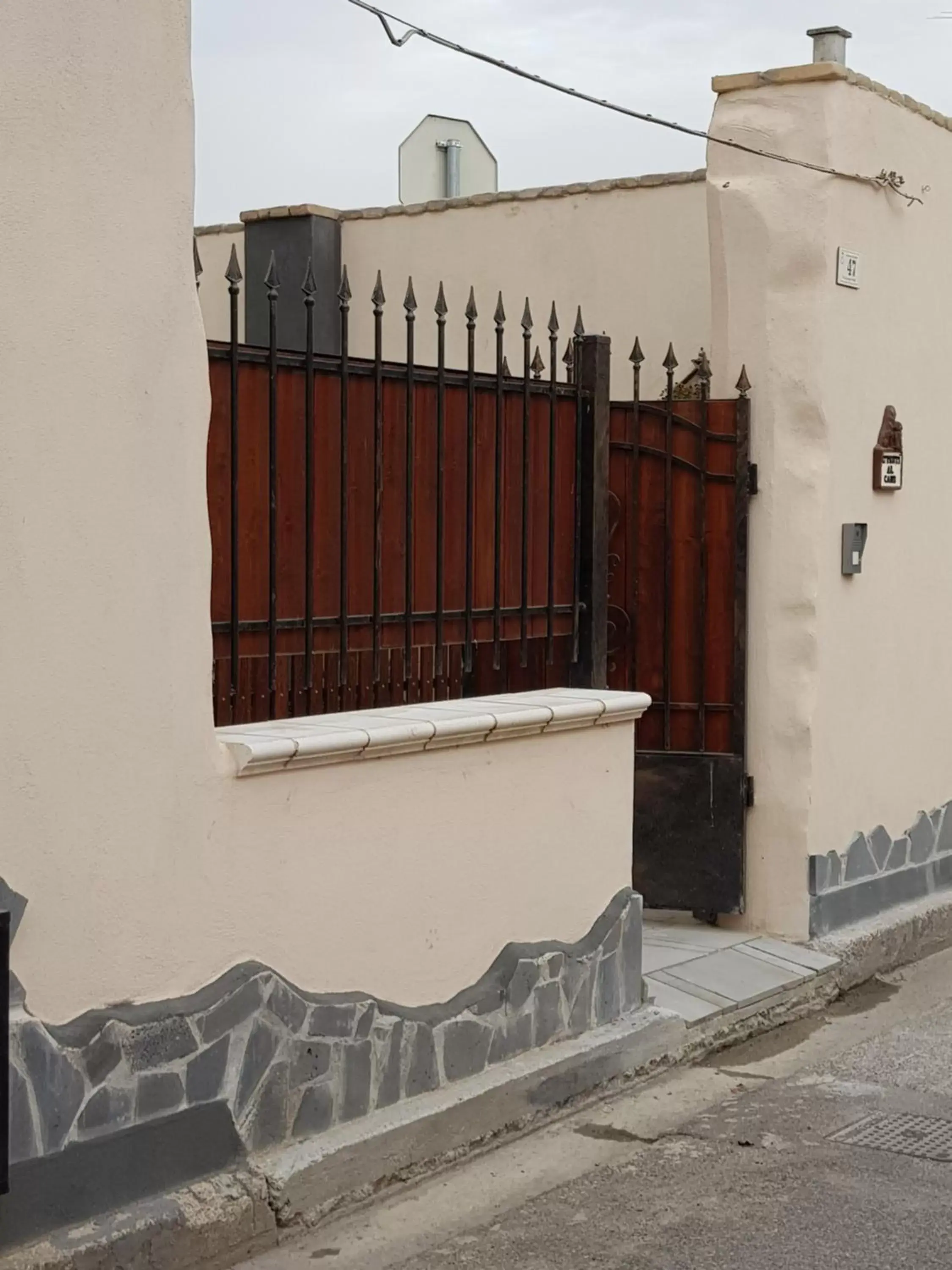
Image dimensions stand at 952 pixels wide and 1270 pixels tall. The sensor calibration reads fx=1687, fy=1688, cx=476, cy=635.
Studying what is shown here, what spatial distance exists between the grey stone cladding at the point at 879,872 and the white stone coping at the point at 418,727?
185 cm

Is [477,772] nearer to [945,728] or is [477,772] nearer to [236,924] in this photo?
[236,924]

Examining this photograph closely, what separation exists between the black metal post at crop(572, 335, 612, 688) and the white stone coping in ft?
0.44

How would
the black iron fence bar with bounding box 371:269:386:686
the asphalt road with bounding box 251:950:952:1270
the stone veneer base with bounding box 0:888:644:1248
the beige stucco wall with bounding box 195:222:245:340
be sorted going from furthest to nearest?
the beige stucco wall with bounding box 195:222:245:340 → the black iron fence bar with bounding box 371:269:386:686 → the asphalt road with bounding box 251:950:952:1270 → the stone veneer base with bounding box 0:888:644:1248

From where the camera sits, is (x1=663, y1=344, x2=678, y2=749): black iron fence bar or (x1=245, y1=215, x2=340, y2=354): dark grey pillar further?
(x1=245, y1=215, x2=340, y2=354): dark grey pillar

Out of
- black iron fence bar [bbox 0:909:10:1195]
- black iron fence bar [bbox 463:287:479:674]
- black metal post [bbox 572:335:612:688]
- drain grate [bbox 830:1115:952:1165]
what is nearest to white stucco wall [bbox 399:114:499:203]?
black metal post [bbox 572:335:612:688]

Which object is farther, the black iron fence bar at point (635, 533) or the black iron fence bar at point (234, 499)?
the black iron fence bar at point (635, 533)

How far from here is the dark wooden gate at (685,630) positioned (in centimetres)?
703

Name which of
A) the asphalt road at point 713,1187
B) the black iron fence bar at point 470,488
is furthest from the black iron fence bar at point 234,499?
the asphalt road at point 713,1187

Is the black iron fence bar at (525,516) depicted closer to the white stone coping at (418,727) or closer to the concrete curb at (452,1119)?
the white stone coping at (418,727)

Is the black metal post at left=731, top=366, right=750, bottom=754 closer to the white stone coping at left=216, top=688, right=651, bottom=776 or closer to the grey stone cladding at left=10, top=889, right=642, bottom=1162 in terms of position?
the white stone coping at left=216, top=688, right=651, bottom=776

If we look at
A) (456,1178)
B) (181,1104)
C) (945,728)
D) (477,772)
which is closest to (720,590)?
(945,728)

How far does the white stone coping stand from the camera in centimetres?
431

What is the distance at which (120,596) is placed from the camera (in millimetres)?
3947

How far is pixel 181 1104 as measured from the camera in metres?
4.07
